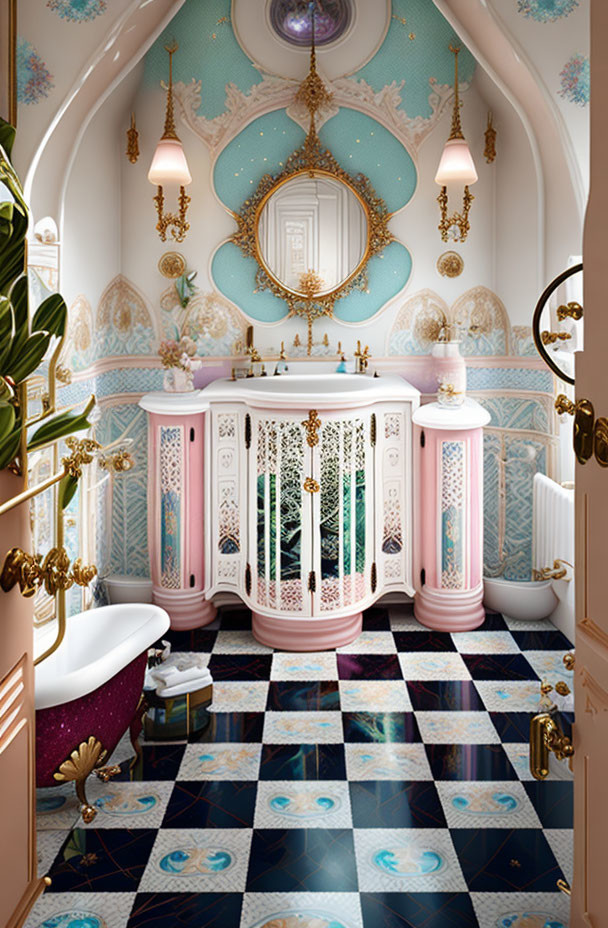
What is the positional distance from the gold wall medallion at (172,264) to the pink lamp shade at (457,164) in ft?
4.32

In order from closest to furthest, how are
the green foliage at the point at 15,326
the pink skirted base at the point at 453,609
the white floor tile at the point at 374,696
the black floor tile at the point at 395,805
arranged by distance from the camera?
1. the green foliage at the point at 15,326
2. the black floor tile at the point at 395,805
3. the white floor tile at the point at 374,696
4. the pink skirted base at the point at 453,609

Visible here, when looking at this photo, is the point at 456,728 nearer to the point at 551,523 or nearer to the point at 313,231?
the point at 551,523

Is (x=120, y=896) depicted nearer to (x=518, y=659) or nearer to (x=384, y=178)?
(x=518, y=659)

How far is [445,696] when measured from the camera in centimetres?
319

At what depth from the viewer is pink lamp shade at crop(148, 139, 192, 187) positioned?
3758 millimetres

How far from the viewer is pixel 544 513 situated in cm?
388

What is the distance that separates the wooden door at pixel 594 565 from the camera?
119 cm

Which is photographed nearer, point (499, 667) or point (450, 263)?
point (499, 667)

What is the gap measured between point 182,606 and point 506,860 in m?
2.08

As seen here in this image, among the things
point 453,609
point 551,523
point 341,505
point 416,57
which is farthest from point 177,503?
point 416,57

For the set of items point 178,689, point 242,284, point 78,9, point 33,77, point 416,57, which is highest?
point 416,57

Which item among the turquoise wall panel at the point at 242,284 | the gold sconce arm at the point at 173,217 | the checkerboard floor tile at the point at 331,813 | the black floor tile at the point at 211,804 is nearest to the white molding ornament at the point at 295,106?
the gold sconce arm at the point at 173,217

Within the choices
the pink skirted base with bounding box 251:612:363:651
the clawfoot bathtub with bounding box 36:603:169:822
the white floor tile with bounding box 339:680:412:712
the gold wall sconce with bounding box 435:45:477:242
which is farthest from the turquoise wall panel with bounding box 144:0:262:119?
the white floor tile with bounding box 339:680:412:712

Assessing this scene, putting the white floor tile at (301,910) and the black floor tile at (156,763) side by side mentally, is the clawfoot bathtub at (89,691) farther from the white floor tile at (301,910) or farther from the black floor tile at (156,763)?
the white floor tile at (301,910)
